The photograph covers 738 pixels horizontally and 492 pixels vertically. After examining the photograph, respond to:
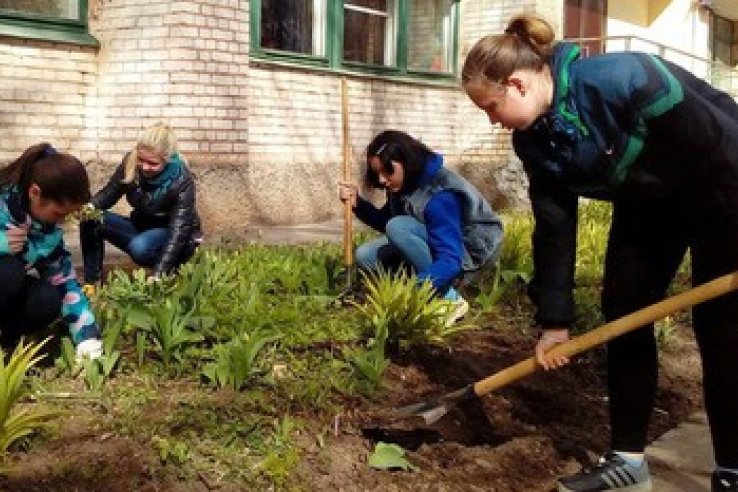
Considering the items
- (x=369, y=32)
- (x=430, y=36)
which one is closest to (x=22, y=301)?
(x=369, y=32)

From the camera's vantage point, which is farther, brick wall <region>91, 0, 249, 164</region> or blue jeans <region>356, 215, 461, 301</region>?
brick wall <region>91, 0, 249, 164</region>

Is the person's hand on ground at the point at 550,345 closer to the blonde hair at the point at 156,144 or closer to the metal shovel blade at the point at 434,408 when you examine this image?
the metal shovel blade at the point at 434,408

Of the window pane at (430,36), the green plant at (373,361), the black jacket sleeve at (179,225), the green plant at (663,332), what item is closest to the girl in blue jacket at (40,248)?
the green plant at (373,361)

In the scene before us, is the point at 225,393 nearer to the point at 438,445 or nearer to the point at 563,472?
the point at 438,445

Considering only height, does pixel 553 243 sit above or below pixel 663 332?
above

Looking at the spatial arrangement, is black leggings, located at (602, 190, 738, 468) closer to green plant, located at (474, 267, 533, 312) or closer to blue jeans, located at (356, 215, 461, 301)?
blue jeans, located at (356, 215, 461, 301)

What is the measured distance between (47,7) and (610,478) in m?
6.04

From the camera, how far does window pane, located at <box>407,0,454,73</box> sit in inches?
Answer: 430

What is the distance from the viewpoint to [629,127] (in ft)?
7.68

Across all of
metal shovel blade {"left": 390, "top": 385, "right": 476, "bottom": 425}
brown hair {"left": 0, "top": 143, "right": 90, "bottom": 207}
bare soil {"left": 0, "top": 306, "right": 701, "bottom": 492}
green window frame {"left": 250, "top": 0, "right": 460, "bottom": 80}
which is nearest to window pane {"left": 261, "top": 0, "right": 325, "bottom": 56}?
green window frame {"left": 250, "top": 0, "right": 460, "bottom": 80}

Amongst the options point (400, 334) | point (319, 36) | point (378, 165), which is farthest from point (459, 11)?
point (400, 334)

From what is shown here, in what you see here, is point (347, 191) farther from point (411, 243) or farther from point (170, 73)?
point (170, 73)

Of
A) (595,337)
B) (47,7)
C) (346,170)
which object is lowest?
(595,337)

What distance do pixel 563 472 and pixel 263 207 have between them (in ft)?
19.1
